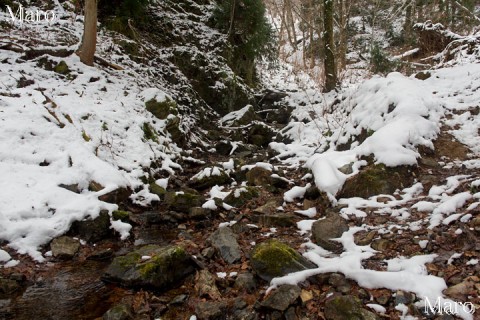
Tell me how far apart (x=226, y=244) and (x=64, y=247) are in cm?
218

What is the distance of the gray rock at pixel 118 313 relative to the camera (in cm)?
324

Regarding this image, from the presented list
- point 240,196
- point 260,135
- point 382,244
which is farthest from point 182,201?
point 260,135

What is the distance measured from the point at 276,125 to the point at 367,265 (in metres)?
8.48

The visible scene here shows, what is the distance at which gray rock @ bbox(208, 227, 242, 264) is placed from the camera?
4.23 m

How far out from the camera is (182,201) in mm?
6066

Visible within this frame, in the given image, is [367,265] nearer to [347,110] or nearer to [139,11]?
[347,110]

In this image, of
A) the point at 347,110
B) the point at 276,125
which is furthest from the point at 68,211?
the point at 276,125

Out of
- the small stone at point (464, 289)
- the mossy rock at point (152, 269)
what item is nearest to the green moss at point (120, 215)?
the mossy rock at point (152, 269)

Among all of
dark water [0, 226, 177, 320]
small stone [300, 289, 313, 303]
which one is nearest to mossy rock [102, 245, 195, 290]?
dark water [0, 226, 177, 320]

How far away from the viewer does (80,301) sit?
3.60 meters

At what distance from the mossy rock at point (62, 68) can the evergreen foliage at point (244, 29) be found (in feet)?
19.7

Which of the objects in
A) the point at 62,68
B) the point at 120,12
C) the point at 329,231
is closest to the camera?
the point at 329,231

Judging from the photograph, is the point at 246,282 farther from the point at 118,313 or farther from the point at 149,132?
the point at 149,132

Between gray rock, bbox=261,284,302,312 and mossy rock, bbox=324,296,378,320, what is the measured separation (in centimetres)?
31
